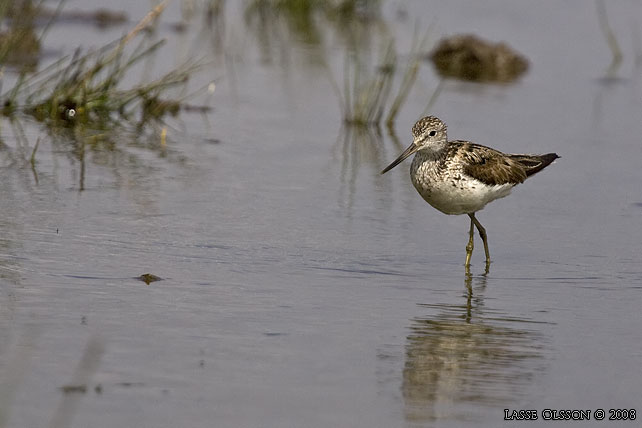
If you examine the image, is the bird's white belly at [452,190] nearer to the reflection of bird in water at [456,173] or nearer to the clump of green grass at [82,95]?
the reflection of bird in water at [456,173]

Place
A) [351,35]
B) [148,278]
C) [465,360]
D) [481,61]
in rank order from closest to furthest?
[465,360] → [148,278] → [481,61] → [351,35]

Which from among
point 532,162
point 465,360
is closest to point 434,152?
point 532,162

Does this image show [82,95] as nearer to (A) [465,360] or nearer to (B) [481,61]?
(A) [465,360]

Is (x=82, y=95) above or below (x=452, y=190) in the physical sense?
above

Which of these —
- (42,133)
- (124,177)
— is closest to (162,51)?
(42,133)

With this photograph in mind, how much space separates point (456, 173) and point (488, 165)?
0.39 m

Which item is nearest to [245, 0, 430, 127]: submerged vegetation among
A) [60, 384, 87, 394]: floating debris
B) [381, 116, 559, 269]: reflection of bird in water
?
[381, 116, 559, 269]: reflection of bird in water

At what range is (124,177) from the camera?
9328mm

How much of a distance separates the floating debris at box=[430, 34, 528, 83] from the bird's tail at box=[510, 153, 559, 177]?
5.76 metres

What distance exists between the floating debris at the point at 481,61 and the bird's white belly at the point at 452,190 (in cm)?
684

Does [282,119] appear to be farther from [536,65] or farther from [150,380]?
[150,380]

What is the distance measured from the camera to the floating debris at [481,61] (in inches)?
590

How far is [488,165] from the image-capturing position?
8.43m

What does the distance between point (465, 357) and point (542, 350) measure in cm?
45
